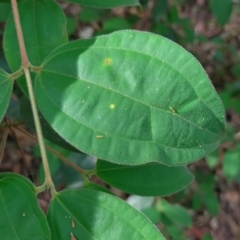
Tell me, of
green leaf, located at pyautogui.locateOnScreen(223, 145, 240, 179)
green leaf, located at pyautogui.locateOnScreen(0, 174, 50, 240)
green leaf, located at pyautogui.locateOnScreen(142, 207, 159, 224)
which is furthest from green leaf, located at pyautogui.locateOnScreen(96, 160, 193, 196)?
green leaf, located at pyautogui.locateOnScreen(223, 145, 240, 179)

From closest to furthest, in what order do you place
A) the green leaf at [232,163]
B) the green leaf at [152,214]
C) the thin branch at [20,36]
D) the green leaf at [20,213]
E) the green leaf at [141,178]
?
the green leaf at [20,213]
the thin branch at [20,36]
the green leaf at [141,178]
the green leaf at [152,214]
the green leaf at [232,163]

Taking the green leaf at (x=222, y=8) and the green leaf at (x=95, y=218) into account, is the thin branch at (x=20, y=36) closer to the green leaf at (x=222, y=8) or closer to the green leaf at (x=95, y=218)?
the green leaf at (x=95, y=218)

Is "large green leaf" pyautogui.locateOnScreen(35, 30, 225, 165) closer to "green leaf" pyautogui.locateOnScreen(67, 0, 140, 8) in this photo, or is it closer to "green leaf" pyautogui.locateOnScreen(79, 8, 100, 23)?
"green leaf" pyautogui.locateOnScreen(67, 0, 140, 8)

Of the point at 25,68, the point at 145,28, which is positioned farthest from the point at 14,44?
the point at 145,28

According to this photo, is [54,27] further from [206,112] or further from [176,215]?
[176,215]

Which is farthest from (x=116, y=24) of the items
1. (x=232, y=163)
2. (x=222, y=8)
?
(x=232, y=163)

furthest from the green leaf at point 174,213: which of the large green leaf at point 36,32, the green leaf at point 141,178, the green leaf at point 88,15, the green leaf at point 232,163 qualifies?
the large green leaf at point 36,32
